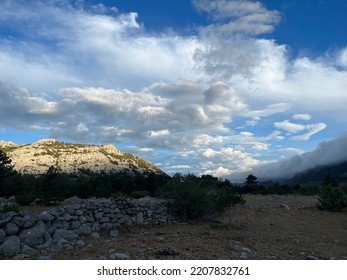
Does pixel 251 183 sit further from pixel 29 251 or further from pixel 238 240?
pixel 29 251

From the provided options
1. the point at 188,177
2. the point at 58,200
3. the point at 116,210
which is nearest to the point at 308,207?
the point at 188,177

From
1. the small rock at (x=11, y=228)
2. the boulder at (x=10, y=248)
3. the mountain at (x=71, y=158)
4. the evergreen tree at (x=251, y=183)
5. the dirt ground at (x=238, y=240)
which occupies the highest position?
the mountain at (x=71, y=158)

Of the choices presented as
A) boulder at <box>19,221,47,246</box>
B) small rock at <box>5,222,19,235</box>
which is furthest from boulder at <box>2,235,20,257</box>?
small rock at <box>5,222,19,235</box>

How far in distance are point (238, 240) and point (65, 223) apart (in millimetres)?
7134

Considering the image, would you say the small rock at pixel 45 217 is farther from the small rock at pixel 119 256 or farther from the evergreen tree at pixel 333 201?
the evergreen tree at pixel 333 201

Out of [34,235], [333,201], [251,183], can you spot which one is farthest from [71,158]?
[34,235]

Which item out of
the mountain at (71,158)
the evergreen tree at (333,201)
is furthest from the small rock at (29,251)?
the mountain at (71,158)

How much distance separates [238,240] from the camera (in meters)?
13.5

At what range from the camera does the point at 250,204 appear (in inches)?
969

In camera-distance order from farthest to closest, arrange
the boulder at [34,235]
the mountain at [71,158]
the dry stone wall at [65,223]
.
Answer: the mountain at [71,158] → the boulder at [34,235] → the dry stone wall at [65,223]

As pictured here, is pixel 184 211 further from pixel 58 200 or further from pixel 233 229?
pixel 58 200

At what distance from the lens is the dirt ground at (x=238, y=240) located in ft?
35.1

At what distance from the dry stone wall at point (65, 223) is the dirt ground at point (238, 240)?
635mm
